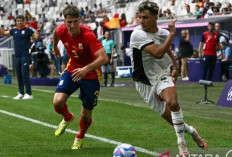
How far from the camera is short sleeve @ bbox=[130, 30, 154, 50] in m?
9.11

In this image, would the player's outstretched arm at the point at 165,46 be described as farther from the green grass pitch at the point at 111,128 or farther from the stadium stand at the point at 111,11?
the stadium stand at the point at 111,11

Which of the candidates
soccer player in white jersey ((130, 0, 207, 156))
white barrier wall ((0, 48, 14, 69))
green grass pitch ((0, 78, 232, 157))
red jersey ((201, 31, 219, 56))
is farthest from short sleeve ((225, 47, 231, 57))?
soccer player in white jersey ((130, 0, 207, 156))

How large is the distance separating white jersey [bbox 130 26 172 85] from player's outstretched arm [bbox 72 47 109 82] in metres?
0.50

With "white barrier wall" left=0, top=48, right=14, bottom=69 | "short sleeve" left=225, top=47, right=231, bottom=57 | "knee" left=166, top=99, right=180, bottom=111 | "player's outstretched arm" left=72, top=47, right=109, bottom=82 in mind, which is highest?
"player's outstretched arm" left=72, top=47, right=109, bottom=82

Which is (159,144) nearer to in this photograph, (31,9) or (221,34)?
(221,34)

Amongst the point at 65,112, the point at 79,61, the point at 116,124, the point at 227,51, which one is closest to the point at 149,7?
the point at 79,61

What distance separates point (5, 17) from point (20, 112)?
141 feet

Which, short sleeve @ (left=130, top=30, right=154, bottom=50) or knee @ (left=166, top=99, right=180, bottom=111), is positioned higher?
short sleeve @ (left=130, top=30, right=154, bottom=50)

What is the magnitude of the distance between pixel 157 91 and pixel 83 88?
1.51 m

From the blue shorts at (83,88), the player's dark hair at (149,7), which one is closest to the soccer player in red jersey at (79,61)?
the blue shorts at (83,88)

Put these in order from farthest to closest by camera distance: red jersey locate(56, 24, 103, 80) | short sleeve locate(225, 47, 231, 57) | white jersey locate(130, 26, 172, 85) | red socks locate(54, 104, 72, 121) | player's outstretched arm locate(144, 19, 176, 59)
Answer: short sleeve locate(225, 47, 231, 57) → red socks locate(54, 104, 72, 121) → red jersey locate(56, 24, 103, 80) → white jersey locate(130, 26, 172, 85) → player's outstretched arm locate(144, 19, 176, 59)

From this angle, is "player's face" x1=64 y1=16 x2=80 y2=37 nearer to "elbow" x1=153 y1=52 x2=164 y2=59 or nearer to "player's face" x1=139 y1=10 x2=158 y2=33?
"player's face" x1=139 y1=10 x2=158 y2=33

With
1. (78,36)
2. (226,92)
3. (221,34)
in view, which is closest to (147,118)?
(226,92)

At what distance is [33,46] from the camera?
1201 inches
